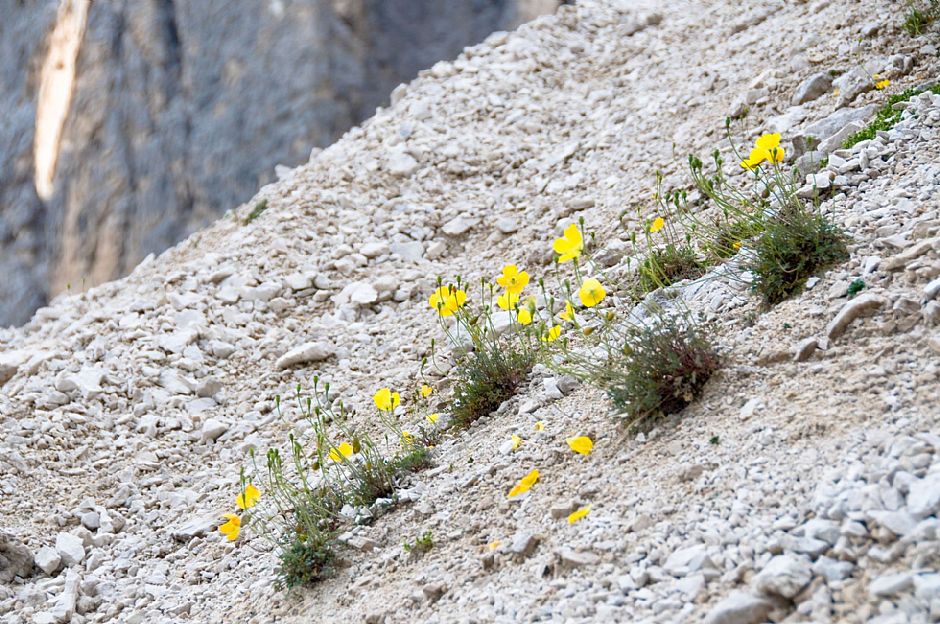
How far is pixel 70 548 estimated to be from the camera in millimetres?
3879

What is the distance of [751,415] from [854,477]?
0.49m

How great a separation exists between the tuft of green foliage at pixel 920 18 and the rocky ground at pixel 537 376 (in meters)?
0.13

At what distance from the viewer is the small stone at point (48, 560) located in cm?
377

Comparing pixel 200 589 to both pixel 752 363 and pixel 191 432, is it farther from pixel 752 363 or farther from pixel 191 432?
pixel 752 363

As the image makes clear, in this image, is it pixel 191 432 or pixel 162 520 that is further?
pixel 191 432

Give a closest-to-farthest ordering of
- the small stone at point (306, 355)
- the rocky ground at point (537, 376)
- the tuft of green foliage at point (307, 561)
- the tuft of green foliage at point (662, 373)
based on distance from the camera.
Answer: the rocky ground at point (537, 376), the tuft of green foliage at point (662, 373), the tuft of green foliage at point (307, 561), the small stone at point (306, 355)

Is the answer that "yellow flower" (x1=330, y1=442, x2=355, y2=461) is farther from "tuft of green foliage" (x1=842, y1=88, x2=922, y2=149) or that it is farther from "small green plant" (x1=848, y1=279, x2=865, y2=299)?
"tuft of green foliage" (x1=842, y1=88, x2=922, y2=149)

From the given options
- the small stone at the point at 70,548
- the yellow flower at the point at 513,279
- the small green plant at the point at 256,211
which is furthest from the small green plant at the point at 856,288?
the small green plant at the point at 256,211

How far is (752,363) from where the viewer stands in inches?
117

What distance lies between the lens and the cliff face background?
7.70 meters

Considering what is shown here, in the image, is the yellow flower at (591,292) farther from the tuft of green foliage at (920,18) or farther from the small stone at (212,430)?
the tuft of green foliage at (920,18)

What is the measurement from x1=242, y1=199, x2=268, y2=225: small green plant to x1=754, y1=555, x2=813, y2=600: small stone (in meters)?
4.94

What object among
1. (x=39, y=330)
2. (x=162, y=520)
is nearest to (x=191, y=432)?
(x=162, y=520)

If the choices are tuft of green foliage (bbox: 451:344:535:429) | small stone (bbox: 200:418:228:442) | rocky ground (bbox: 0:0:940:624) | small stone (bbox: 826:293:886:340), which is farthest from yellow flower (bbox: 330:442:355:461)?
small stone (bbox: 826:293:886:340)
